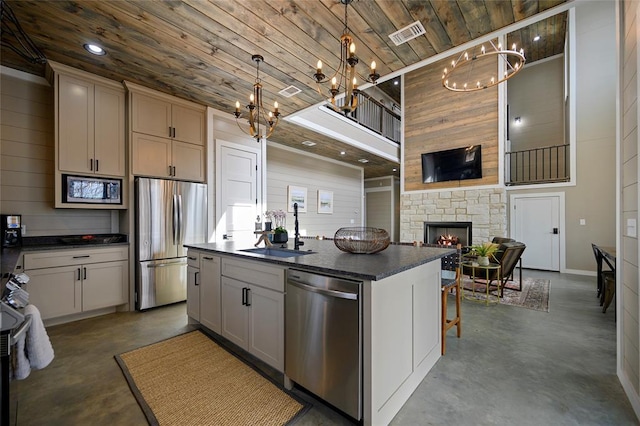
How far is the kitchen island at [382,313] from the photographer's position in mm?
1468

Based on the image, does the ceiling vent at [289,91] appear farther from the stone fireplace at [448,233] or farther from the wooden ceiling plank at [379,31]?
the stone fireplace at [448,233]

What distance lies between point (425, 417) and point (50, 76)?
5053mm

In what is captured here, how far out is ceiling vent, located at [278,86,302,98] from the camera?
3.75 meters

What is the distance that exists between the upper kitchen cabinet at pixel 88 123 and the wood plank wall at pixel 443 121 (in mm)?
5985

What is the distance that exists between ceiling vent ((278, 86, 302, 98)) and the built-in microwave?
2493 millimetres

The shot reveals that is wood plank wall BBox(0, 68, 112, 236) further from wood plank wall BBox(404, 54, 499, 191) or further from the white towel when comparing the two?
wood plank wall BBox(404, 54, 499, 191)

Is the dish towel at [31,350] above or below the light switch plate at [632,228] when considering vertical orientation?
below

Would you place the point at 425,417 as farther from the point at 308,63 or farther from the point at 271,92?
the point at 271,92

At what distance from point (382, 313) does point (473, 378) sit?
1.18 m

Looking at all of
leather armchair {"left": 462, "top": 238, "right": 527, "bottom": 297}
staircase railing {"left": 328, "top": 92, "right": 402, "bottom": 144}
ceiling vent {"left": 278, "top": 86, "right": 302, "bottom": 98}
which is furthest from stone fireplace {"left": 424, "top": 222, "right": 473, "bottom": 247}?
ceiling vent {"left": 278, "top": 86, "right": 302, "bottom": 98}

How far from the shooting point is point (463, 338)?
2719 millimetres

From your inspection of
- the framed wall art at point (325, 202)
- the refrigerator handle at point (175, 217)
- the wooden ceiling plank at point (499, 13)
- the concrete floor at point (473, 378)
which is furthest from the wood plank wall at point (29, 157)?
the framed wall art at point (325, 202)

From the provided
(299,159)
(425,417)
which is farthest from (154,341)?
(299,159)

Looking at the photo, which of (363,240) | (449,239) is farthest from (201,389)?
(449,239)
